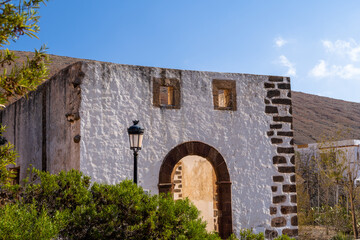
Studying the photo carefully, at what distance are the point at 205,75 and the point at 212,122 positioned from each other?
900 mm

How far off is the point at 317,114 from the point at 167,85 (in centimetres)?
3721

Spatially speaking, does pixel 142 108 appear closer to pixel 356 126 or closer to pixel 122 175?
pixel 122 175

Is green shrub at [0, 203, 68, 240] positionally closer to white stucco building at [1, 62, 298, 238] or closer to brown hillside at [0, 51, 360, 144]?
white stucco building at [1, 62, 298, 238]

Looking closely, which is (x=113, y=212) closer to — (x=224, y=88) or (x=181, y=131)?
(x=181, y=131)

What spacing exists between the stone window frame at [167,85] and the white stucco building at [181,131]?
2 cm

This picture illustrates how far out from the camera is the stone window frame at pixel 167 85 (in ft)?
25.1

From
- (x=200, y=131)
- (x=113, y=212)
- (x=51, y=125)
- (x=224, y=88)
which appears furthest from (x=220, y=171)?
(x=113, y=212)

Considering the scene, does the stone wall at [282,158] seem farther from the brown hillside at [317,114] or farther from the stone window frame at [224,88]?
the brown hillside at [317,114]

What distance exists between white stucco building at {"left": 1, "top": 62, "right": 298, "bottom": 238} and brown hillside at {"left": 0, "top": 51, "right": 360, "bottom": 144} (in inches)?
926

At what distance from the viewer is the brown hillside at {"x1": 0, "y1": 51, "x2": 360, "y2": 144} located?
34.0 metres

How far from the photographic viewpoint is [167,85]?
7.77 metres

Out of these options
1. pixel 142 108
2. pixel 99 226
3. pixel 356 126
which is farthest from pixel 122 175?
pixel 356 126

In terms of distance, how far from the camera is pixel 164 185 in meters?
7.44

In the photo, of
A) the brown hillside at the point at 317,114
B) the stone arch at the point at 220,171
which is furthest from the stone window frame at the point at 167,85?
the brown hillside at the point at 317,114
